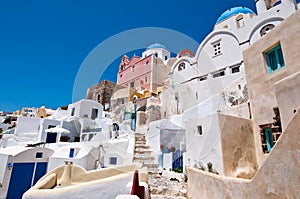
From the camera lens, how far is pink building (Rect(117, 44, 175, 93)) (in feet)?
100

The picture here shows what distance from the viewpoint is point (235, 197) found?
119 inches

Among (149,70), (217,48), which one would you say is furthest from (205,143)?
(149,70)

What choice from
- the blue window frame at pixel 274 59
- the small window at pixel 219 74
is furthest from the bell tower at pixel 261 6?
the blue window frame at pixel 274 59

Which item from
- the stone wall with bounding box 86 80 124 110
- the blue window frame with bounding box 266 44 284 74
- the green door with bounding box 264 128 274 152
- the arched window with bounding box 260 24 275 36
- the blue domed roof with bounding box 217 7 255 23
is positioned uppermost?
the blue domed roof with bounding box 217 7 255 23

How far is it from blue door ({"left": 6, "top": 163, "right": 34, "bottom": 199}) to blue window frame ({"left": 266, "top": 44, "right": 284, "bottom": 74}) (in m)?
11.7

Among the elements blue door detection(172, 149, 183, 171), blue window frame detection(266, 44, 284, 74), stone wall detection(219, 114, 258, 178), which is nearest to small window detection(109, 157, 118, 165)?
blue door detection(172, 149, 183, 171)

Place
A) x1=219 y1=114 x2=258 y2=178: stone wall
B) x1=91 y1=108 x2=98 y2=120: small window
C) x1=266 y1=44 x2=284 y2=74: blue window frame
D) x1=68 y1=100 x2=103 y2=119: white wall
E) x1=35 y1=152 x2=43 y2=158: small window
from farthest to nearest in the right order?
→ 1. x1=91 y1=108 x2=98 y2=120: small window
2. x1=68 y1=100 x2=103 y2=119: white wall
3. x1=35 y1=152 x2=43 y2=158: small window
4. x1=219 y1=114 x2=258 y2=178: stone wall
5. x1=266 y1=44 x2=284 y2=74: blue window frame

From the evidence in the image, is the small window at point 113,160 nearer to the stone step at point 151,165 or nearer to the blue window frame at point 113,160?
the blue window frame at point 113,160

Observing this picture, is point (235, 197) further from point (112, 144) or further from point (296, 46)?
point (112, 144)

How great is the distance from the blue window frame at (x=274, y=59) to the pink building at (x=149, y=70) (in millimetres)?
24214

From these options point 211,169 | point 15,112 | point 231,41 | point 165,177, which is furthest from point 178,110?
point 15,112

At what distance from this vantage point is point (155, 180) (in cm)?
786

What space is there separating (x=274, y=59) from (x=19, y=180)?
12243 millimetres

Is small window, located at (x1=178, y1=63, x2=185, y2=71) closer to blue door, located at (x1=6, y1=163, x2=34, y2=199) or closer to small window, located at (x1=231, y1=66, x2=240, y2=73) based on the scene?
small window, located at (x1=231, y1=66, x2=240, y2=73)
